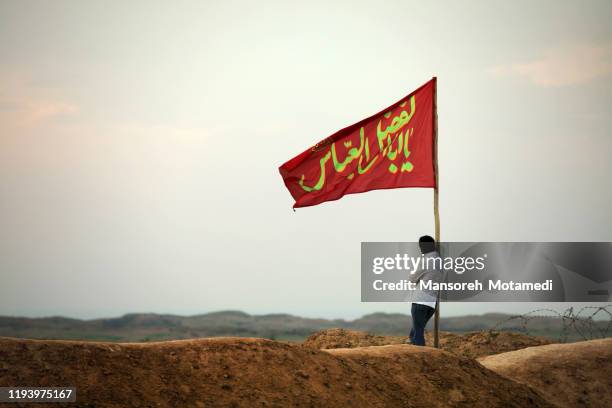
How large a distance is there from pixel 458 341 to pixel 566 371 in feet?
22.8

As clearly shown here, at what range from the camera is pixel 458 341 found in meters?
24.3

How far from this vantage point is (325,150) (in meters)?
17.4

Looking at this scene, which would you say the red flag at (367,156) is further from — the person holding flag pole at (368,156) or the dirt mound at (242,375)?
the dirt mound at (242,375)

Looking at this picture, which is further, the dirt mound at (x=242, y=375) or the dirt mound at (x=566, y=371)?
the dirt mound at (x=566, y=371)

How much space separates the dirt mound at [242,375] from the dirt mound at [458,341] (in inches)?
331

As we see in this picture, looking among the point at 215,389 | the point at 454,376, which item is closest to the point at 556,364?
the point at 454,376

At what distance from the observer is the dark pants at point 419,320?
16016 millimetres

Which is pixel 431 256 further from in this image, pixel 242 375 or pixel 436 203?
pixel 242 375

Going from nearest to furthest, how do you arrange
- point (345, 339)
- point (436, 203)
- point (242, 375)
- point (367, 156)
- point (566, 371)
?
point (242, 375), point (436, 203), point (367, 156), point (566, 371), point (345, 339)

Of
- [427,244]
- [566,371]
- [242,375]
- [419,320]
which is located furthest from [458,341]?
[242,375]

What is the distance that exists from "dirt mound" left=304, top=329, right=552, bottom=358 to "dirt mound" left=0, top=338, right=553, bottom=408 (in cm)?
841

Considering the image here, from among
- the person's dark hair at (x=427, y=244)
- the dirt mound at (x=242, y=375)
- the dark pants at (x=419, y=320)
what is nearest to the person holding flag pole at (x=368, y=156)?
the person's dark hair at (x=427, y=244)

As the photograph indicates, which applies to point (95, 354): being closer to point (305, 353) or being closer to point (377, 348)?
point (305, 353)

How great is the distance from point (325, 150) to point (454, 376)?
612 cm
